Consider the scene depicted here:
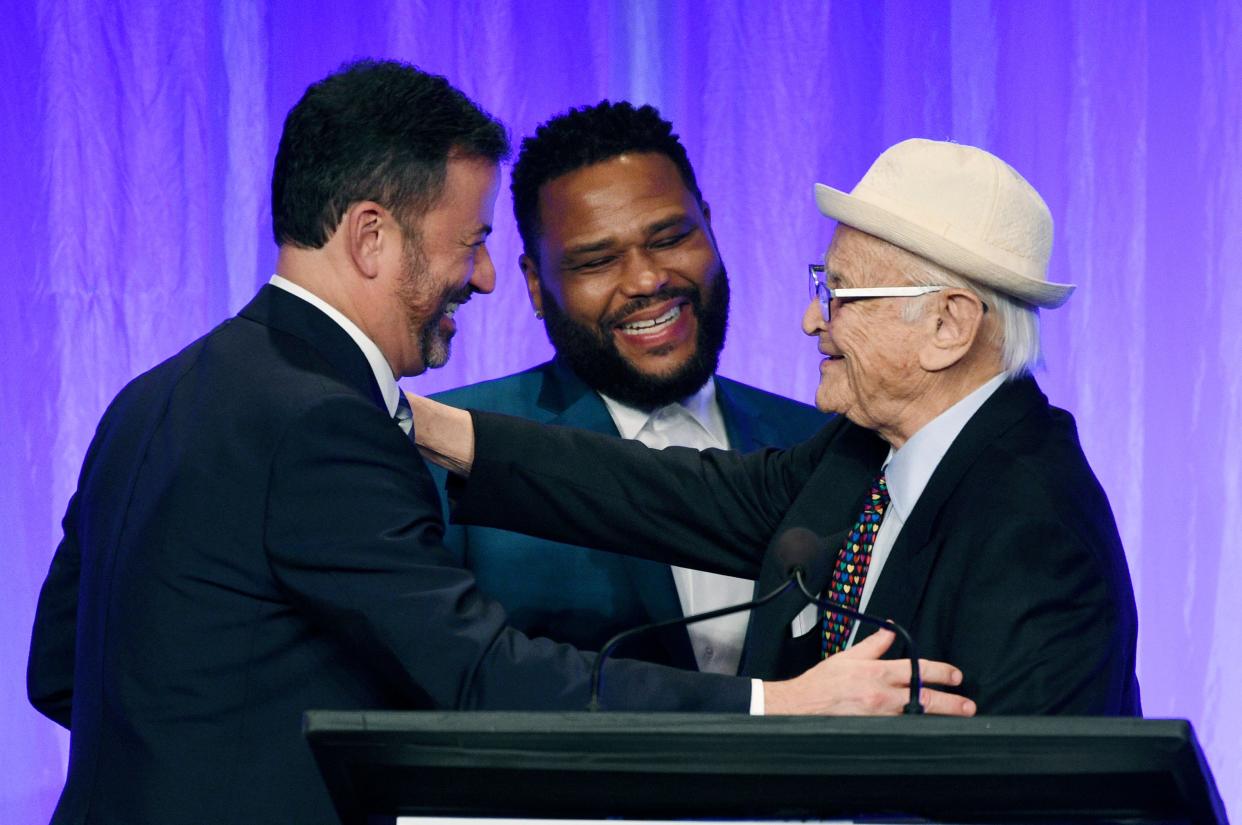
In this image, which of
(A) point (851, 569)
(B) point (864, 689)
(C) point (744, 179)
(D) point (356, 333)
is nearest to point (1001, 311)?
(A) point (851, 569)

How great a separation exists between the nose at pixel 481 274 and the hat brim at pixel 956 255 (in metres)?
0.48

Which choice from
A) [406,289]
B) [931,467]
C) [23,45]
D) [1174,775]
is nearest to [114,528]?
[406,289]

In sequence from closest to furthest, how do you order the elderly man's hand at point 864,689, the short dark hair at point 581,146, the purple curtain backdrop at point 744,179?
1. the elderly man's hand at point 864,689
2. the short dark hair at point 581,146
3. the purple curtain backdrop at point 744,179

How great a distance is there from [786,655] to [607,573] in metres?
0.54

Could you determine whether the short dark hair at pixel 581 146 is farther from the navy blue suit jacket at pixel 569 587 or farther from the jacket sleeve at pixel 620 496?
the jacket sleeve at pixel 620 496

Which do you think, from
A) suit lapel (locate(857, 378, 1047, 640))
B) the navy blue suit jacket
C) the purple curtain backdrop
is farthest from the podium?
the purple curtain backdrop

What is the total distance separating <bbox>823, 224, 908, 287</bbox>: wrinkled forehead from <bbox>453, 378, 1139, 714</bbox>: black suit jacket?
0.22m

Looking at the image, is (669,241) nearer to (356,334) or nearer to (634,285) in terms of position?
(634,285)

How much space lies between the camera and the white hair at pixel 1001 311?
6.98 feet

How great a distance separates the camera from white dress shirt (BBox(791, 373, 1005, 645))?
2.14 m

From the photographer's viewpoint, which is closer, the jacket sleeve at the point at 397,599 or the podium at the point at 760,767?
the podium at the point at 760,767

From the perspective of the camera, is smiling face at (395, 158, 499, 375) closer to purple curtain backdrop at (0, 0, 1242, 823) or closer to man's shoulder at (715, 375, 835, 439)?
man's shoulder at (715, 375, 835, 439)

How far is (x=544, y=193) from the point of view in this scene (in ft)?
9.66

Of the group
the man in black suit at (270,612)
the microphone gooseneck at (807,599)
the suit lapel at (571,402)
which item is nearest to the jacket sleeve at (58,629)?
the man in black suit at (270,612)
